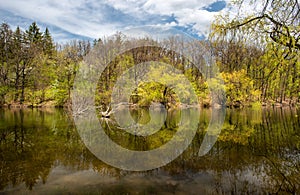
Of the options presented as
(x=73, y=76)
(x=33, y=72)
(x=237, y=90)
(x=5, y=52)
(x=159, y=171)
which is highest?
(x=5, y=52)

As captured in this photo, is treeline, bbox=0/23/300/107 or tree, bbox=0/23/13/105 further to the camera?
tree, bbox=0/23/13/105

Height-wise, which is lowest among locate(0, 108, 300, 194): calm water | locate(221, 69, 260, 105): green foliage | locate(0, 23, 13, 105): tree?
locate(0, 108, 300, 194): calm water

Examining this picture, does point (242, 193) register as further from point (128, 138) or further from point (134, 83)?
point (134, 83)

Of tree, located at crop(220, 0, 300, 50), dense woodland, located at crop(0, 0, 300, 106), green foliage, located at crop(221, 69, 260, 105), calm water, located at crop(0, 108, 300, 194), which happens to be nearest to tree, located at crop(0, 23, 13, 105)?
dense woodland, located at crop(0, 0, 300, 106)

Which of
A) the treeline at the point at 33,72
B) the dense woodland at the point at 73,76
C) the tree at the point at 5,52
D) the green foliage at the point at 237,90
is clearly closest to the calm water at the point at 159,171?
the dense woodland at the point at 73,76

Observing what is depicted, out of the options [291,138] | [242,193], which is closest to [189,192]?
[242,193]

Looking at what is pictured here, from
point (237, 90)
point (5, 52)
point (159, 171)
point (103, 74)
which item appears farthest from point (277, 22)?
point (5, 52)

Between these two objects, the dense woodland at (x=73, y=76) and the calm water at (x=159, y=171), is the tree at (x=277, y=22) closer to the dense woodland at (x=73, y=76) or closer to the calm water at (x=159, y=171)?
the calm water at (x=159, y=171)

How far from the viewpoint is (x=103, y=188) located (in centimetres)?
479

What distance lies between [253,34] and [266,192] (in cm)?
320

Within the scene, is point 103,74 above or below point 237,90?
above

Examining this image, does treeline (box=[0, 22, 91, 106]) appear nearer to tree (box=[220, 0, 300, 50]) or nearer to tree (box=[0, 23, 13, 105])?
tree (box=[0, 23, 13, 105])

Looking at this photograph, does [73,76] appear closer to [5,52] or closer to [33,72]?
[33,72]

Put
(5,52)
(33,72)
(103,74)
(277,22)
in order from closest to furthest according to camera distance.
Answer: (277,22) → (103,74) → (5,52) → (33,72)
